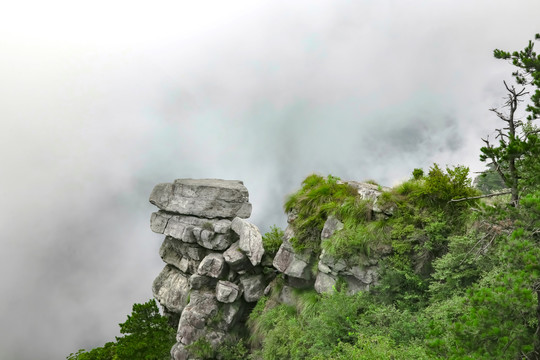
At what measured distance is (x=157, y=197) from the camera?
24281mm

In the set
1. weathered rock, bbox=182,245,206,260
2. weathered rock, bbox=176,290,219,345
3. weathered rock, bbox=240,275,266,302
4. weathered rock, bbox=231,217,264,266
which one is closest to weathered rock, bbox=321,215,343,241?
weathered rock, bbox=231,217,264,266

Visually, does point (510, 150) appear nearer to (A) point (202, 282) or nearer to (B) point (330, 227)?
(B) point (330, 227)

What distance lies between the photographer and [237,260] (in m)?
19.4

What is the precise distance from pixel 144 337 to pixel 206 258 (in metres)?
6.03

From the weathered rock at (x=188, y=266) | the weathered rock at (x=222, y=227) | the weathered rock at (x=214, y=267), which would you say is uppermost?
the weathered rock at (x=222, y=227)

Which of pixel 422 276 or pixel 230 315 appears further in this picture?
pixel 230 315

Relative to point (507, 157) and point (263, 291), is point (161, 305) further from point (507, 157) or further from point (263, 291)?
point (507, 157)

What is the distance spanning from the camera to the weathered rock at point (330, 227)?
14982mm

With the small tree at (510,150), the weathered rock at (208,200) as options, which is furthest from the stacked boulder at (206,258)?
the small tree at (510,150)

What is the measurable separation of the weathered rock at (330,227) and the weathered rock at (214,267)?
25.3 ft

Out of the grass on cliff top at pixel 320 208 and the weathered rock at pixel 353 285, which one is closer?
the weathered rock at pixel 353 285

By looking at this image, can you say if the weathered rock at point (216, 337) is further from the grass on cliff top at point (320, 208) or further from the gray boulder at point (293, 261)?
the grass on cliff top at point (320, 208)

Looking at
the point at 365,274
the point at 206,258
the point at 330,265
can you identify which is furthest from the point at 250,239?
the point at 365,274

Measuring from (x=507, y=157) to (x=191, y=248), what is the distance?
1937cm
